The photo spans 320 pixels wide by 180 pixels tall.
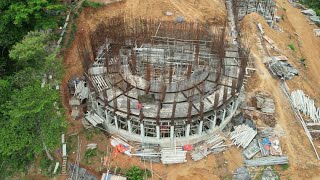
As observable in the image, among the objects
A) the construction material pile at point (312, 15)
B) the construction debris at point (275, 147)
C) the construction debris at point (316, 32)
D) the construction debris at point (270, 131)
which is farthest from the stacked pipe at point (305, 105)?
the construction material pile at point (312, 15)

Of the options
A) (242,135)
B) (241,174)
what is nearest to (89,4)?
(242,135)

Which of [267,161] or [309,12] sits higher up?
[309,12]

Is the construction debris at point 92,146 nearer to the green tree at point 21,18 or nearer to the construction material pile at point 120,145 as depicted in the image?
the construction material pile at point 120,145

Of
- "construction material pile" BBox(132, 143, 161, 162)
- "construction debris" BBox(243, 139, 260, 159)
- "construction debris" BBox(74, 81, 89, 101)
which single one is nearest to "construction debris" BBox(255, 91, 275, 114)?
"construction debris" BBox(243, 139, 260, 159)

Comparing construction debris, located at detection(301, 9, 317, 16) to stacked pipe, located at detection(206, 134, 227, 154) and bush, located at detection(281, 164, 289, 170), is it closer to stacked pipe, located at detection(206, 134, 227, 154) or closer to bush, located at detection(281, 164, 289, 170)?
bush, located at detection(281, 164, 289, 170)

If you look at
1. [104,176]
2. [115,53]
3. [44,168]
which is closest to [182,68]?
[115,53]

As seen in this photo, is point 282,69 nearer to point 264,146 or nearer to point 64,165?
point 264,146

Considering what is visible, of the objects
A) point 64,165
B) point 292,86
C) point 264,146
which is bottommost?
point 64,165
